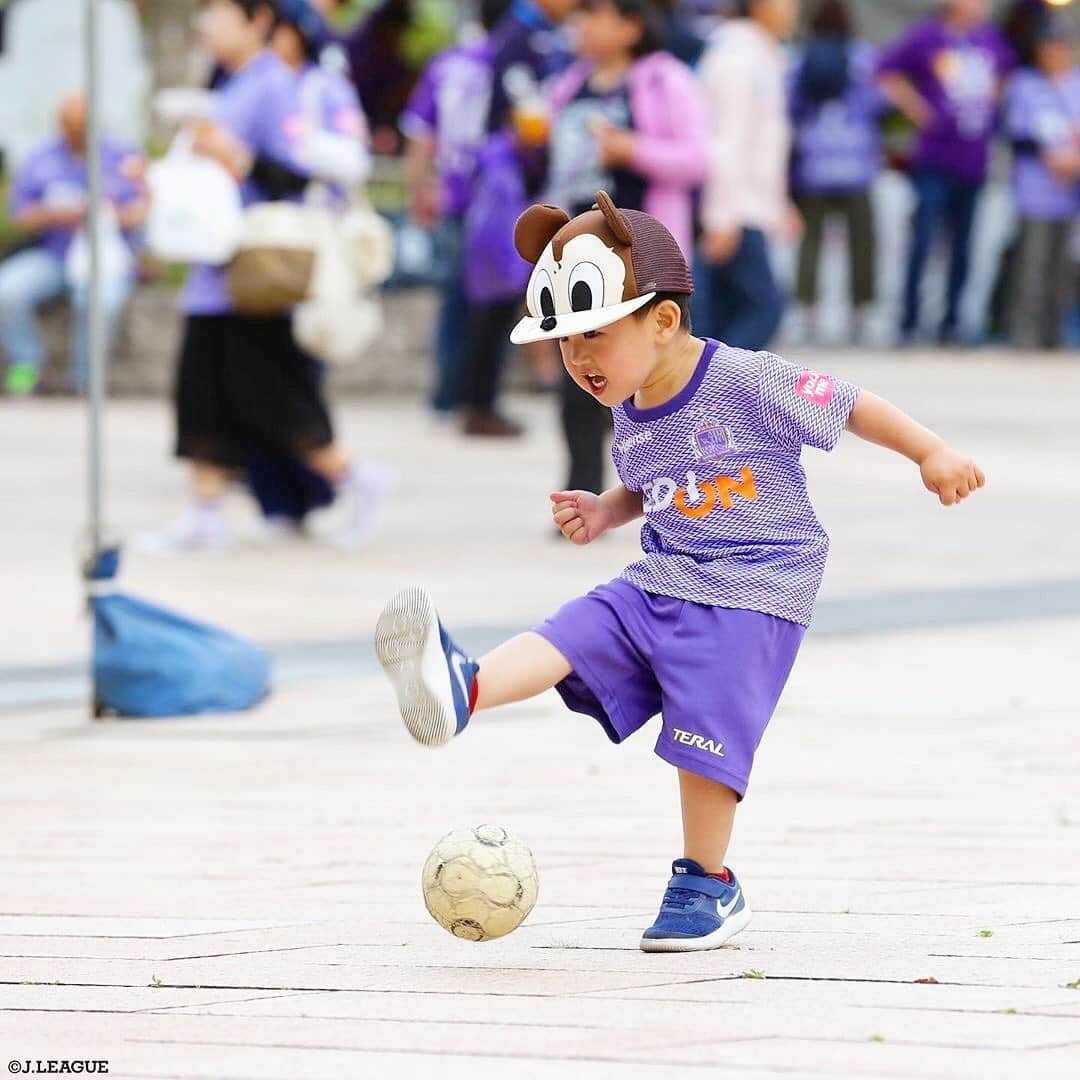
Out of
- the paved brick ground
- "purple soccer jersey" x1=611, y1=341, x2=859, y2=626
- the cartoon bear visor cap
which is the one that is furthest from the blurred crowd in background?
"purple soccer jersey" x1=611, y1=341, x2=859, y2=626

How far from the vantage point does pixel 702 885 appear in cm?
402

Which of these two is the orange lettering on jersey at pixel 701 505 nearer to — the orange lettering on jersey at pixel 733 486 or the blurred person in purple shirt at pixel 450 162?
the orange lettering on jersey at pixel 733 486

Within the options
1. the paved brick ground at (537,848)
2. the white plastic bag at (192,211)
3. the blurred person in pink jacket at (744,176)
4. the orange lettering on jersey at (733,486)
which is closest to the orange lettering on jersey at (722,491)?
the orange lettering on jersey at (733,486)

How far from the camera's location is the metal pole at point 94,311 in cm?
643

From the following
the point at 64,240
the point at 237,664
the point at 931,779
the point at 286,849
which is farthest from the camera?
the point at 64,240

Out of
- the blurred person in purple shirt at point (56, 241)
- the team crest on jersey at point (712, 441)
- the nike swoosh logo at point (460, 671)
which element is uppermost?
the team crest on jersey at point (712, 441)

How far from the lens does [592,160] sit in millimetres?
9375

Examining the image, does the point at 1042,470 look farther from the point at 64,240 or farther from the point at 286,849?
the point at 286,849

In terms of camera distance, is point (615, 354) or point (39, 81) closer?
point (615, 354)

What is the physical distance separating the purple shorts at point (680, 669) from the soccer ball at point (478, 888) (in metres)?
0.29

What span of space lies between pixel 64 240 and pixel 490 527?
17.7 feet

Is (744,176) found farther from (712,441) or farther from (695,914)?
(695,914)

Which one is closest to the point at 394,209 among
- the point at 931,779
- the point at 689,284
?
the point at 931,779

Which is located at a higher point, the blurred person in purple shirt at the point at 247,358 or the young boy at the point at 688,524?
the young boy at the point at 688,524
